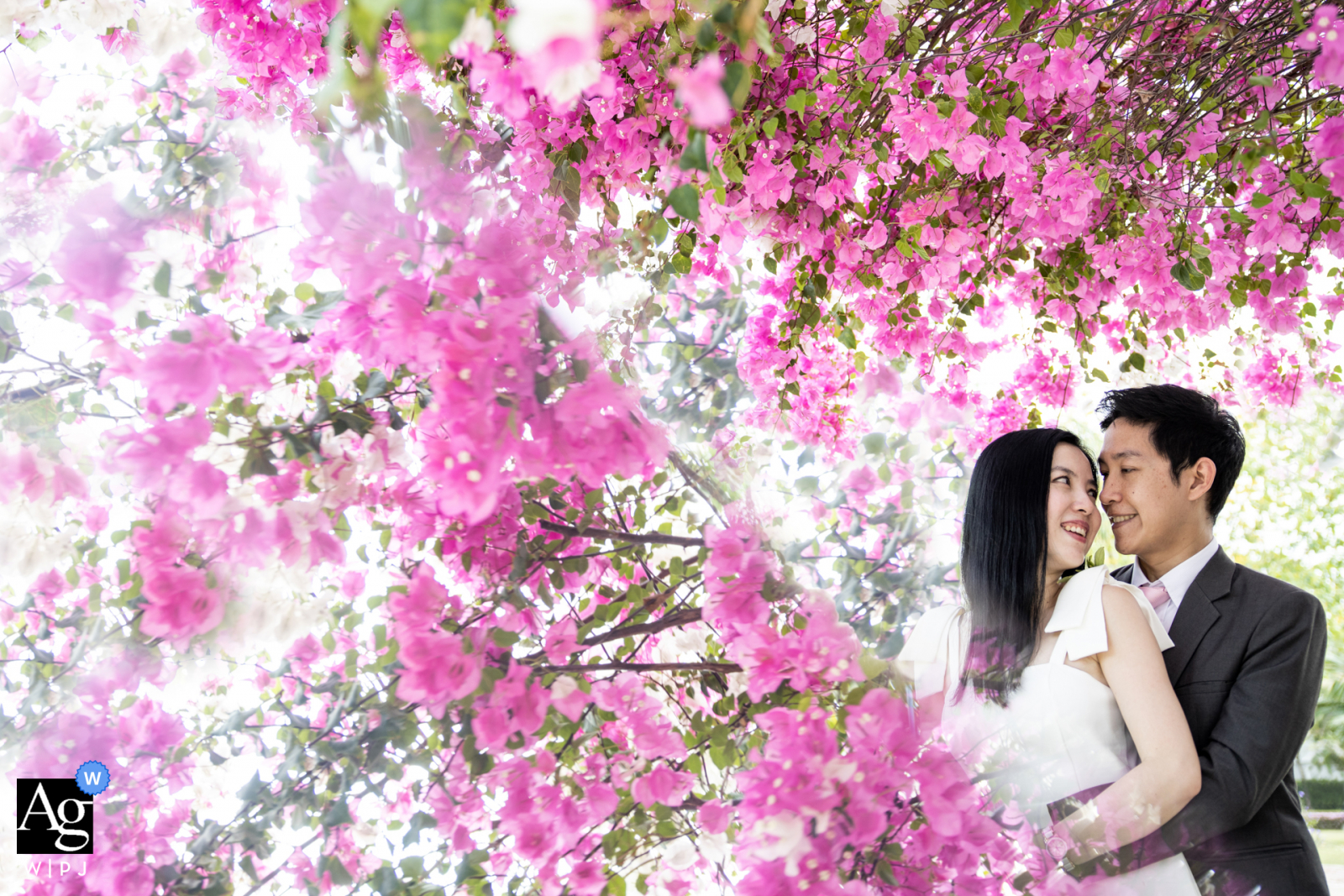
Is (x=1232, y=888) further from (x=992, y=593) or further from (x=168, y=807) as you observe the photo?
(x=168, y=807)

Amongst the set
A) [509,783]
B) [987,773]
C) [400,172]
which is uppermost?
[400,172]

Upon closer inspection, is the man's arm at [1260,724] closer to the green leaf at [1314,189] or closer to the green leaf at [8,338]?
the green leaf at [1314,189]

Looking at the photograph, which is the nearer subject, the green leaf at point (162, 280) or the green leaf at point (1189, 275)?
the green leaf at point (162, 280)

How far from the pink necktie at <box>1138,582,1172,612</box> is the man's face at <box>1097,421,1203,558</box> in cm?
8

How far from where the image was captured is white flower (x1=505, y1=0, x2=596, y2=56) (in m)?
0.67

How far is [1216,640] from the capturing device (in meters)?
2.08

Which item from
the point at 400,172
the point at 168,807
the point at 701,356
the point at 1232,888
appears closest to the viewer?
the point at 400,172

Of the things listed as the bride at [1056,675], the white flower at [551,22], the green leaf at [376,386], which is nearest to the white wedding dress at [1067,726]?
the bride at [1056,675]

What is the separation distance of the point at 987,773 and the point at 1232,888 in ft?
2.70

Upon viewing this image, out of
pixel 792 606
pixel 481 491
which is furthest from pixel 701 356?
pixel 481 491

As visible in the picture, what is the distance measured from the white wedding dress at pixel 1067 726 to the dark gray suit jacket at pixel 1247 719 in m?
0.14

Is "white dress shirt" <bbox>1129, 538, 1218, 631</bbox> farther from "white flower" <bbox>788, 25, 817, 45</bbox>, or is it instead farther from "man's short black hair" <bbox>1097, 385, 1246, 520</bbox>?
"white flower" <bbox>788, 25, 817, 45</bbox>

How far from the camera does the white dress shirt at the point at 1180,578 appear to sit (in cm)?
219

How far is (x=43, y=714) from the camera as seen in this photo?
1.80m
